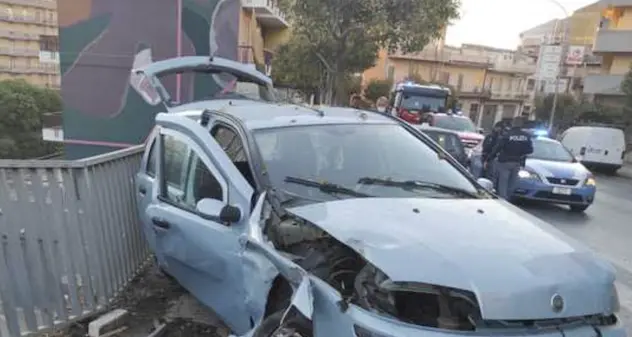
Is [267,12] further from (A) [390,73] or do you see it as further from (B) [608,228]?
(A) [390,73]

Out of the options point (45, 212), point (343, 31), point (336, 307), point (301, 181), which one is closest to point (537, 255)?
point (336, 307)

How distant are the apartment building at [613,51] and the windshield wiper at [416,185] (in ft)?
121

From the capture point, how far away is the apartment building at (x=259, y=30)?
23.5m

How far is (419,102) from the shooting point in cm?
2348

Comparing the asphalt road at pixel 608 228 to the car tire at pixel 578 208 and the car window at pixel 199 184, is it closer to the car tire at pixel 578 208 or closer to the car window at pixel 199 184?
the car tire at pixel 578 208

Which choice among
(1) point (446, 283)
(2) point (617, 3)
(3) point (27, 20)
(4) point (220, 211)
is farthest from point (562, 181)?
(3) point (27, 20)

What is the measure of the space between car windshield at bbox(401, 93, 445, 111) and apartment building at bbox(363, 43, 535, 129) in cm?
2766

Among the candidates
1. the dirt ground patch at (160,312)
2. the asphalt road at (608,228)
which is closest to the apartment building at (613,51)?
the asphalt road at (608,228)

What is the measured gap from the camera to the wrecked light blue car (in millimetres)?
2520

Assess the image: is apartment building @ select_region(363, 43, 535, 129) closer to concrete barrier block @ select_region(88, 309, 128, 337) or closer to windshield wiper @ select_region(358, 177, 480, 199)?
concrete barrier block @ select_region(88, 309, 128, 337)

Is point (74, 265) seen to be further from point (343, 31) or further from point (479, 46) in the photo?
point (479, 46)

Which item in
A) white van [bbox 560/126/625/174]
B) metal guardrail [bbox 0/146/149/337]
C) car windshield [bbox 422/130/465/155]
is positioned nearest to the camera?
metal guardrail [bbox 0/146/149/337]

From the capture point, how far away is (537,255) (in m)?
2.76

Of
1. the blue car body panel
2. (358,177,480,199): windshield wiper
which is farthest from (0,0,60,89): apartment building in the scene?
(358,177,480,199): windshield wiper
